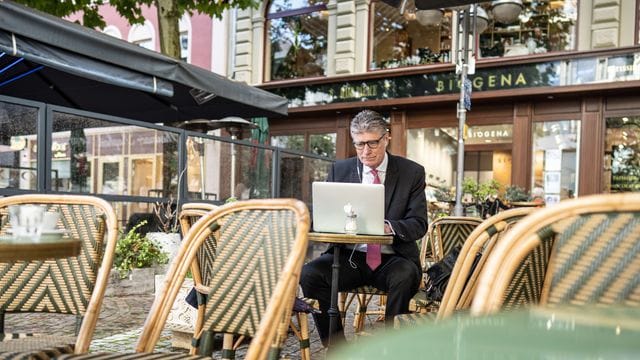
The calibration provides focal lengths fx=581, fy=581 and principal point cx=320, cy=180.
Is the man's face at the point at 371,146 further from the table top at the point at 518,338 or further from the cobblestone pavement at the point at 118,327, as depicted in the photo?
the table top at the point at 518,338

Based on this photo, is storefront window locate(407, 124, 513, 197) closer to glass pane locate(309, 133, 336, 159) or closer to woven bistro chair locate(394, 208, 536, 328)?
glass pane locate(309, 133, 336, 159)

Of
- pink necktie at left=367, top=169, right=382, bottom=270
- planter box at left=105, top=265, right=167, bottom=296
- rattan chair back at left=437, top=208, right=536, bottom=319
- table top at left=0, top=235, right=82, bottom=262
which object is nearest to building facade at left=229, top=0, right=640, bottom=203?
planter box at left=105, top=265, right=167, bottom=296

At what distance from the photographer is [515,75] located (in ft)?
41.0

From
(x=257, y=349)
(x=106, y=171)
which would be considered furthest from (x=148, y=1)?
(x=257, y=349)

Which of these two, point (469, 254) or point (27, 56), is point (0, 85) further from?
point (469, 254)

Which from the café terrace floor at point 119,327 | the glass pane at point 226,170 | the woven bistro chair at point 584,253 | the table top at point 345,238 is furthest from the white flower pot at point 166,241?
the woven bistro chair at point 584,253

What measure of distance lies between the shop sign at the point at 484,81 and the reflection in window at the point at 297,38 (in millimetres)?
647

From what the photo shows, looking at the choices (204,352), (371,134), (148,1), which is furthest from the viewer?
(148,1)

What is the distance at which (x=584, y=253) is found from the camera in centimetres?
117

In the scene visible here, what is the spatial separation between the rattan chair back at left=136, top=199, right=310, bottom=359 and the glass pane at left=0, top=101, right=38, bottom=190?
4290mm

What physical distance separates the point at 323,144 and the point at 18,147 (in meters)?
9.90

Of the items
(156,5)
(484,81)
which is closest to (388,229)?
(156,5)

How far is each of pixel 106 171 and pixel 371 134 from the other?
4.18 metres

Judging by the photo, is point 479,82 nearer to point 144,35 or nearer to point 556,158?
point 556,158
